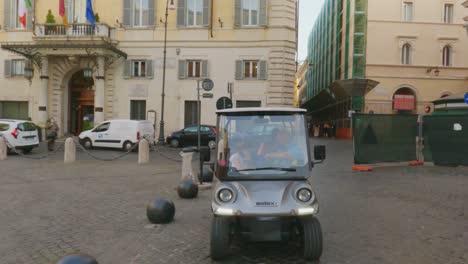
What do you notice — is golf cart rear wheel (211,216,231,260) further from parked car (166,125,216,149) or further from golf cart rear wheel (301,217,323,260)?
parked car (166,125,216,149)

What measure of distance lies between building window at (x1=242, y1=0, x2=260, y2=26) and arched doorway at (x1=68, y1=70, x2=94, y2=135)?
38.7ft

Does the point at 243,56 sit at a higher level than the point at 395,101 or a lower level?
higher

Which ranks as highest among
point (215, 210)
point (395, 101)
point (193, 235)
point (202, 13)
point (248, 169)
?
point (202, 13)

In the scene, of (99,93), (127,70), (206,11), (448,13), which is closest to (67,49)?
(99,93)

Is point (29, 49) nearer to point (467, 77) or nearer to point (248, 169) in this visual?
point (248, 169)

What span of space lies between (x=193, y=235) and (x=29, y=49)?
→ 24.3 meters

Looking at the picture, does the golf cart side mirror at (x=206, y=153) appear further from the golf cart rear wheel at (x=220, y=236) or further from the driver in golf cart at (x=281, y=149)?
the golf cart rear wheel at (x=220, y=236)

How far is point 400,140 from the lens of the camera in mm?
13867

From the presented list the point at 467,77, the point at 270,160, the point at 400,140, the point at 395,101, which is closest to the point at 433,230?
the point at 270,160

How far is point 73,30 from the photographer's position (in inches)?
1003

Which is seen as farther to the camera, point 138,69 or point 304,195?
point 138,69

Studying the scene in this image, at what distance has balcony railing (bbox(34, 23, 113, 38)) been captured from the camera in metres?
25.3

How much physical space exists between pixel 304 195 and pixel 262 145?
0.81 meters

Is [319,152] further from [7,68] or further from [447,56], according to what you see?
[447,56]
